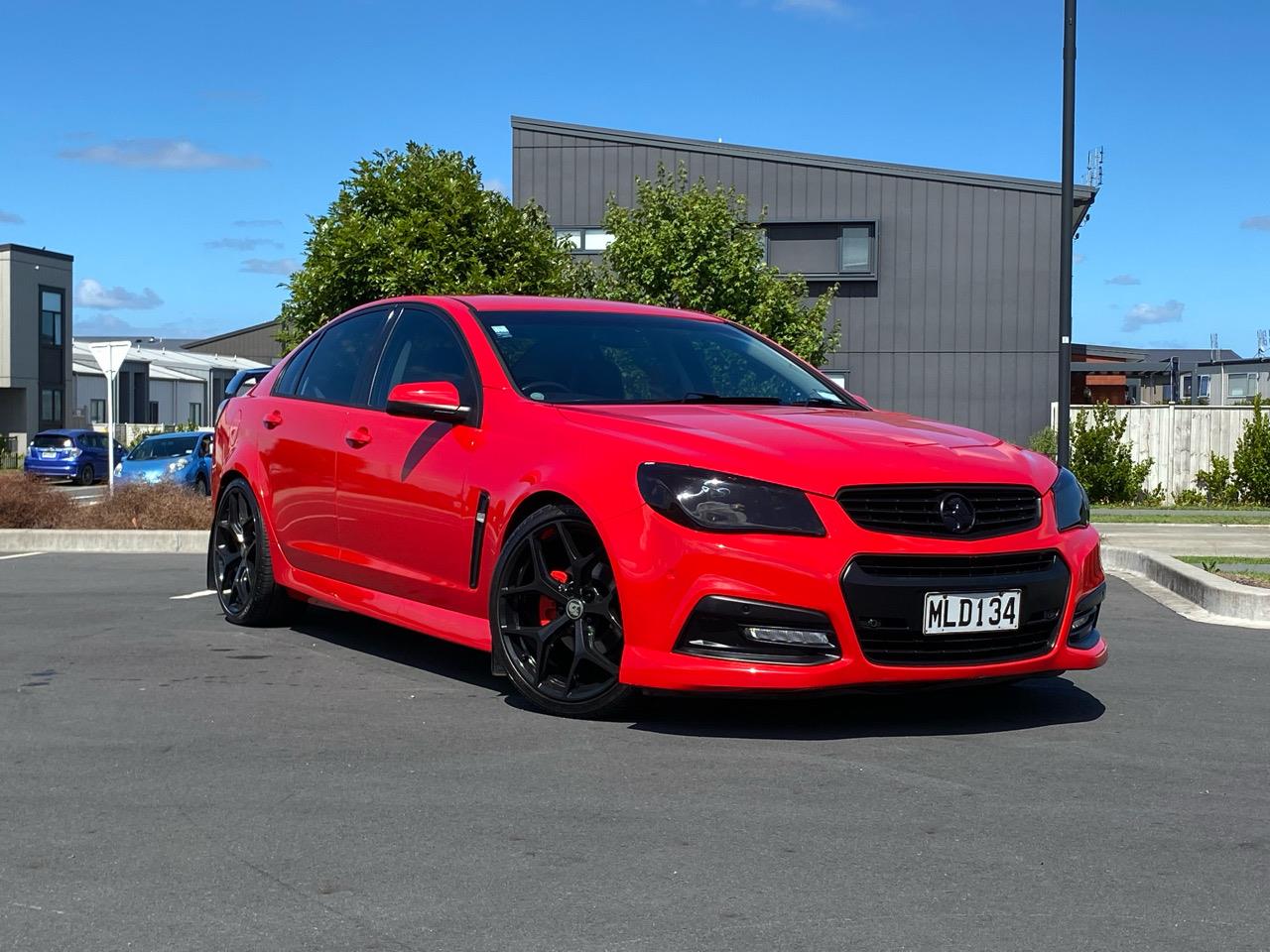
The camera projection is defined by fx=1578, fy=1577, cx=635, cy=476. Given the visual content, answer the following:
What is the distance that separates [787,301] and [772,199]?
6723 mm

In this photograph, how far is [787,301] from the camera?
91.0 ft

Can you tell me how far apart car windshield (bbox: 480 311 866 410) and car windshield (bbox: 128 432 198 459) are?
2148 centimetres

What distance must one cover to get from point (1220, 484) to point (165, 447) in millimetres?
17526

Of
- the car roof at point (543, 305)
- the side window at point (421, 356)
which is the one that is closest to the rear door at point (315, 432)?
the side window at point (421, 356)

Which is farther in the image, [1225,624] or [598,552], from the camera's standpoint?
[1225,624]

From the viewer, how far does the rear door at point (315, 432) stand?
729 cm

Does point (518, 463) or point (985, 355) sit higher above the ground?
point (985, 355)

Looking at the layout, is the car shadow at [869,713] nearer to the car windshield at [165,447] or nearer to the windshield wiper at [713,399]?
the windshield wiper at [713,399]

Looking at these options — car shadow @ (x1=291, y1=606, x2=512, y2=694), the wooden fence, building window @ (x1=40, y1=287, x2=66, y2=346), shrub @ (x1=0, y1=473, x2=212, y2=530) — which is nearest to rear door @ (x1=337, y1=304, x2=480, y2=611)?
car shadow @ (x1=291, y1=606, x2=512, y2=694)

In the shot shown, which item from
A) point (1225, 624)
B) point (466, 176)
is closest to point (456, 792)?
point (1225, 624)

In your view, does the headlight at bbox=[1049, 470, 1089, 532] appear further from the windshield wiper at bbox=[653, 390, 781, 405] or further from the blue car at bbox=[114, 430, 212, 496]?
the blue car at bbox=[114, 430, 212, 496]

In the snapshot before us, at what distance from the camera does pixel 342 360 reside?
7.61 m

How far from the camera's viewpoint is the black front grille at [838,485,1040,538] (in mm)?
5258

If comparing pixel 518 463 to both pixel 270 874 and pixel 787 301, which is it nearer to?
pixel 270 874
